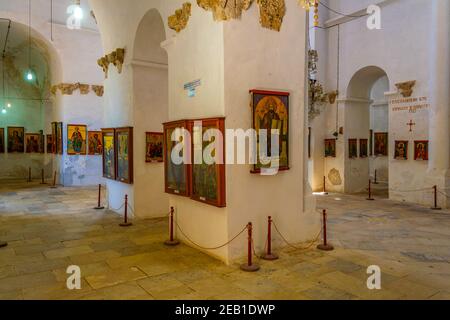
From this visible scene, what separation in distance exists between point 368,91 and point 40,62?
1716cm

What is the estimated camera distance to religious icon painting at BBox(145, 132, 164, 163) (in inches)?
388

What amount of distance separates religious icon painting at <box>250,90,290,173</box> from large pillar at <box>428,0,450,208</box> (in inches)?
310

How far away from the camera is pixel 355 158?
16.3m

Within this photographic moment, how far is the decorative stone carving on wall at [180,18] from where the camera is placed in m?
6.88

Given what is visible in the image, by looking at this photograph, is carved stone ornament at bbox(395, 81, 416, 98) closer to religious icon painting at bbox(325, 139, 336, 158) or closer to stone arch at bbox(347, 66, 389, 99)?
stone arch at bbox(347, 66, 389, 99)

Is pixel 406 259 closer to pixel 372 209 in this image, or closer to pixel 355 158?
pixel 372 209

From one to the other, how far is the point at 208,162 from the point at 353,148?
1147cm

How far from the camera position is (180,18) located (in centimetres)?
709

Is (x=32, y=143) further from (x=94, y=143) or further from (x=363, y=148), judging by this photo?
(x=363, y=148)

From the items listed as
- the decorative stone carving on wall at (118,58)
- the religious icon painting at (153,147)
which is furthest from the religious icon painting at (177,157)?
the decorative stone carving on wall at (118,58)

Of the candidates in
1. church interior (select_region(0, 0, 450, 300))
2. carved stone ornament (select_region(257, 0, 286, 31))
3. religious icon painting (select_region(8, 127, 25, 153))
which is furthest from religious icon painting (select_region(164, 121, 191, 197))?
religious icon painting (select_region(8, 127, 25, 153))

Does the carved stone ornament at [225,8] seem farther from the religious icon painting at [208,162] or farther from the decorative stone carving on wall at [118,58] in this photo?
the decorative stone carving on wall at [118,58]

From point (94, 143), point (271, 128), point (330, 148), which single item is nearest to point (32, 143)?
point (94, 143)
